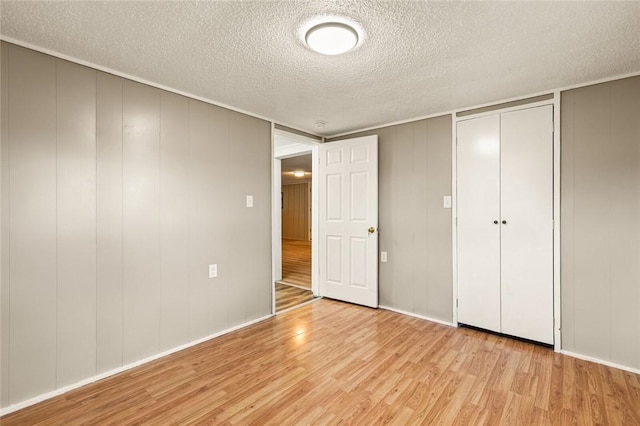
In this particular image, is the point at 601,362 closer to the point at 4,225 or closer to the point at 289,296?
the point at 289,296

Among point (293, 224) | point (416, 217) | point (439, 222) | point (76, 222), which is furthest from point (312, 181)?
point (293, 224)

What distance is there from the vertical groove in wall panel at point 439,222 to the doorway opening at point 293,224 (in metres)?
1.54

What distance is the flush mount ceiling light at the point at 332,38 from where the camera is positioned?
5.53ft

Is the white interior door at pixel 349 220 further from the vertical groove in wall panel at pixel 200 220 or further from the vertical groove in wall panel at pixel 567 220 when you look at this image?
the vertical groove in wall panel at pixel 567 220

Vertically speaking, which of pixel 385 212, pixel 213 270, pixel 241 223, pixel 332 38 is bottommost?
pixel 213 270

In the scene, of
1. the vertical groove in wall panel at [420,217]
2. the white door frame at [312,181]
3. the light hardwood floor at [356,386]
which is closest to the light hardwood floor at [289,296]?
the white door frame at [312,181]

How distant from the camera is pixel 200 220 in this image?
2.79 meters

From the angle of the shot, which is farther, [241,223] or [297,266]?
[297,266]

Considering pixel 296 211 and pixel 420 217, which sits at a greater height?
pixel 296 211

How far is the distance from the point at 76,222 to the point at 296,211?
974 cm

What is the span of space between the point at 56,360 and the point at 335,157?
10.6 feet

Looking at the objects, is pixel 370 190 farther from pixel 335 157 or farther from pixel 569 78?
pixel 569 78

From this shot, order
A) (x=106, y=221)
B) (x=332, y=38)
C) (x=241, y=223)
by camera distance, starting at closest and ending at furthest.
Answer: (x=332, y=38) < (x=106, y=221) < (x=241, y=223)

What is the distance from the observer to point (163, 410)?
72.5 inches
